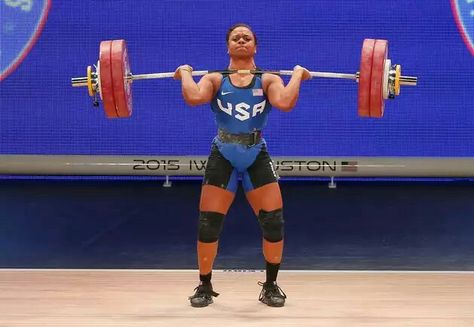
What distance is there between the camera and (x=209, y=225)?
4.35m

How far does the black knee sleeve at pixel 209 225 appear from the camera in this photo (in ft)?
14.3

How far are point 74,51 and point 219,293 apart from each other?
5.35m

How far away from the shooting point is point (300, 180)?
9609 mm

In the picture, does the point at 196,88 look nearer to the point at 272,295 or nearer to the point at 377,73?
the point at 377,73

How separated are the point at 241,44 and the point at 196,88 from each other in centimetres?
37

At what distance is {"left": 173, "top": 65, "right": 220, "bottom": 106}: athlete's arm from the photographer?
4.20 meters

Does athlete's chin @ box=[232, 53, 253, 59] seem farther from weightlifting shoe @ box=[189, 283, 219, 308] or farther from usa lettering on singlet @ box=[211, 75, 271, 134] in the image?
weightlifting shoe @ box=[189, 283, 219, 308]

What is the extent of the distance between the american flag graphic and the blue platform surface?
249 mm

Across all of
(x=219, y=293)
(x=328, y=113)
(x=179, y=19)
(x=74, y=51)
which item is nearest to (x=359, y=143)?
(x=328, y=113)

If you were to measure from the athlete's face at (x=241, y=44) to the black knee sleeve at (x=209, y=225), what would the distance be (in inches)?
35.5

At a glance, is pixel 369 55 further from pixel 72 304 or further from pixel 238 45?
pixel 72 304

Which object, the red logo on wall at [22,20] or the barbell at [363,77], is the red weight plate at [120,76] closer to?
the barbell at [363,77]

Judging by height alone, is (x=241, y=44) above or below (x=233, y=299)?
above

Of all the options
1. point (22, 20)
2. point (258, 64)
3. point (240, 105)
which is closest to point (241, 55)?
point (240, 105)
